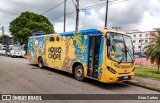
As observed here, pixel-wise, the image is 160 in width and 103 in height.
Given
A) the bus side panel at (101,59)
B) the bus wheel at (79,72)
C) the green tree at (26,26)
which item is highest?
the green tree at (26,26)

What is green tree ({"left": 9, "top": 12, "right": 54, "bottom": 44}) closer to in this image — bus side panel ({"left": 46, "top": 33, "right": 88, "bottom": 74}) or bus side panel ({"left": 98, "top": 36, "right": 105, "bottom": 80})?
bus side panel ({"left": 46, "top": 33, "right": 88, "bottom": 74})

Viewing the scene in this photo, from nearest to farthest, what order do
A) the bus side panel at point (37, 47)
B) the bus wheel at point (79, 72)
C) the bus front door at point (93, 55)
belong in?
the bus front door at point (93, 55) < the bus wheel at point (79, 72) < the bus side panel at point (37, 47)

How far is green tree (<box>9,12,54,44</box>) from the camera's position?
1662 inches

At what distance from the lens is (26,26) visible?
43469 mm

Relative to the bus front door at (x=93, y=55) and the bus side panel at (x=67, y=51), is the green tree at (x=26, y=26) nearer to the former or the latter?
the bus side panel at (x=67, y=51)

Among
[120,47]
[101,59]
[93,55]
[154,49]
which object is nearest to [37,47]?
[93,55]

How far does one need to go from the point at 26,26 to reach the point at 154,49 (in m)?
31.9

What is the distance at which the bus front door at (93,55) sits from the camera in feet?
34.1

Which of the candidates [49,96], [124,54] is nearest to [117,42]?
[124,54]

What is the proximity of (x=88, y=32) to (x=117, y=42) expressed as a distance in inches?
67.2

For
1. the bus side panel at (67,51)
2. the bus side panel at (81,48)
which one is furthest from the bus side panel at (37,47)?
the bus side panel at (81,48)

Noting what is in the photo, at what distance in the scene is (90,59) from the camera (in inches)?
425

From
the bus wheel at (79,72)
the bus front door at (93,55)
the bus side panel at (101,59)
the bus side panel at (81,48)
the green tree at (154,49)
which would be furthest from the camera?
the green tree at (154,49)

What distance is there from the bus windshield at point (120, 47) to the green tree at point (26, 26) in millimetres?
33543
